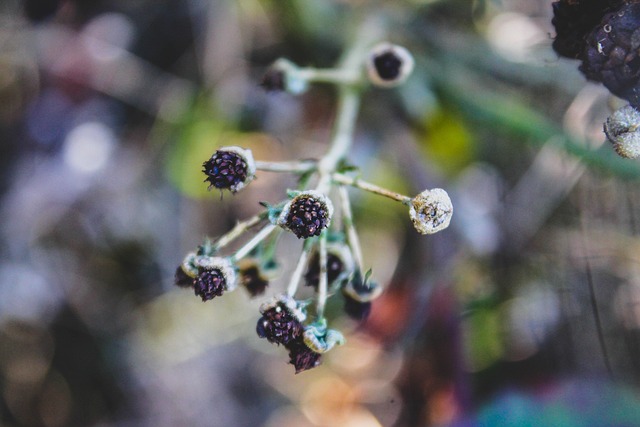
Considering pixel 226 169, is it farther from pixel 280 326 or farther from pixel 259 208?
pixel 259 208

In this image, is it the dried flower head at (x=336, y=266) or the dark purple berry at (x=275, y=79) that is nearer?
the dried flower head at (x=336, y=266)

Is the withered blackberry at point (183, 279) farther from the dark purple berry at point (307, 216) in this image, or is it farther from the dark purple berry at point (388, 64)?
the dark purple berry at point (388, 64)

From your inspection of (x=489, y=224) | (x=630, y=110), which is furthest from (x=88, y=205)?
(x=630, y=110)

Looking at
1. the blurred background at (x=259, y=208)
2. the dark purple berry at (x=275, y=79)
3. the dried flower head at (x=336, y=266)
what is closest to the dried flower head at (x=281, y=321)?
the dried flower head at (x=336, y=266)

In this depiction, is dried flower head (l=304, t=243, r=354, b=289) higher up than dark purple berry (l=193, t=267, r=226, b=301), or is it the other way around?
dark purple berry (l=193, t=267, r=226, b=301)

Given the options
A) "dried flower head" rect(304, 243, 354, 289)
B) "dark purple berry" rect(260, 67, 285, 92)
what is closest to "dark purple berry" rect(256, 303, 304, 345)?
"dried flower head" rect(304, 243, 354, 289)

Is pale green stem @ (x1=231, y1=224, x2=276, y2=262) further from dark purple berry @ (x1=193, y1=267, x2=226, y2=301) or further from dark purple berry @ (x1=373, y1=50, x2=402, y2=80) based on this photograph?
dark purple berry @ (x1=373, y1=50, x2=402, y2=80)

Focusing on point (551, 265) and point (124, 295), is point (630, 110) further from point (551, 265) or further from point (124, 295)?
point (124, 295)
